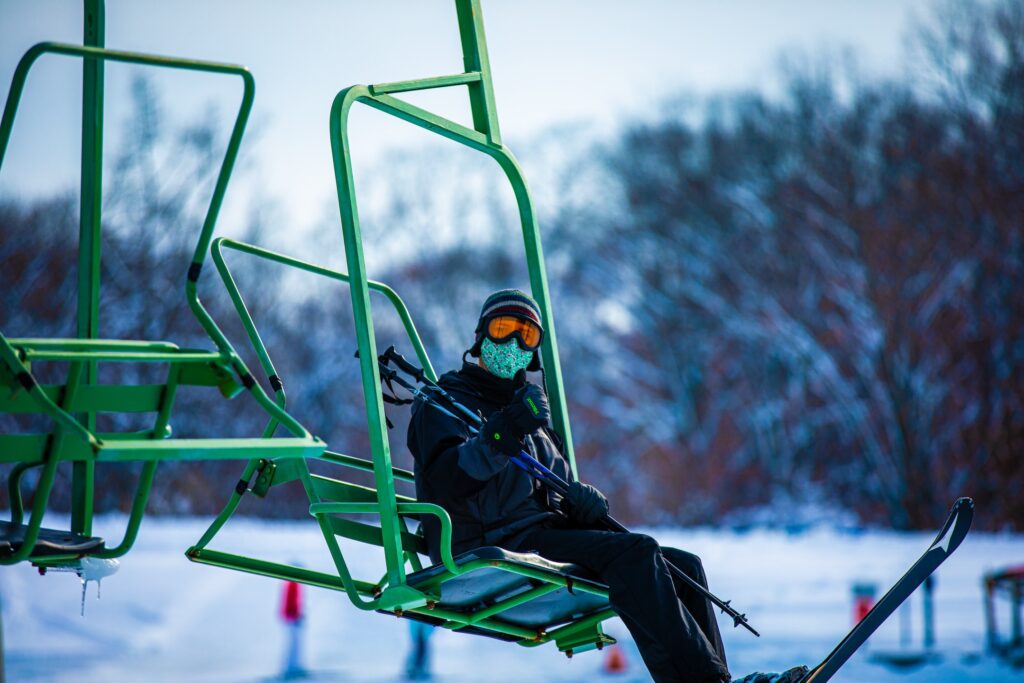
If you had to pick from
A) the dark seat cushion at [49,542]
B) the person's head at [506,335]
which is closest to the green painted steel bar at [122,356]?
the dark seat cushion at [49,542]

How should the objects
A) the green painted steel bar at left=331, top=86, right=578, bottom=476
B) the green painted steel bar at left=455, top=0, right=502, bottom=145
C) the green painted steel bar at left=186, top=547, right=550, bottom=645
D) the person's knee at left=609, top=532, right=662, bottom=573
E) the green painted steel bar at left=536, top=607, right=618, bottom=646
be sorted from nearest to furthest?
the green painted steel bar at left=331, top=86, right=578, bottom=476, the person's knee at left=609, top=532, right=662, bottom=573, the green painted steel bar at left=186, top=547, right=550, bottom=645, the green painted steel bar at left=536, top=607, right=618, bottom=646, the green painted steel bar at left=455, top=0, right=502, bottom=145

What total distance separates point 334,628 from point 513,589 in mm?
11909

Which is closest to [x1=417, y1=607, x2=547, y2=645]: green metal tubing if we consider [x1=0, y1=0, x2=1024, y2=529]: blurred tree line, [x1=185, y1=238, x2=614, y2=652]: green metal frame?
[x1=185, y1=238, x2=614, y2=652]: green metal frame

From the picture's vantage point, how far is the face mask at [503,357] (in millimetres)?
5191

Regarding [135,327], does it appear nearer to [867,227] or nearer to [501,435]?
[867,227]

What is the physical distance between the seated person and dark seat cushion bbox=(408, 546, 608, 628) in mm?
162

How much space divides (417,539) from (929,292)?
26.4 metres

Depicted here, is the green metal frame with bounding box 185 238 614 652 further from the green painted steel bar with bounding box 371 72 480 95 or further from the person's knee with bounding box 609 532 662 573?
the green painted steel bar with bounding box 371 72 480 95

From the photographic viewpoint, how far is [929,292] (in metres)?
29.7

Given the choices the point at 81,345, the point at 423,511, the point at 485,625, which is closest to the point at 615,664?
the point at 485,625

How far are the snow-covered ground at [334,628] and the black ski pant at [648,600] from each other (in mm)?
8821

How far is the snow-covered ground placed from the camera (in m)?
13.7

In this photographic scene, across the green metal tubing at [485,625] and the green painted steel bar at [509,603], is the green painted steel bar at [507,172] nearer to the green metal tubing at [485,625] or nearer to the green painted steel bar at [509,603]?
the green metal tubing at [485,625]

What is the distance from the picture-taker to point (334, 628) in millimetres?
16016
